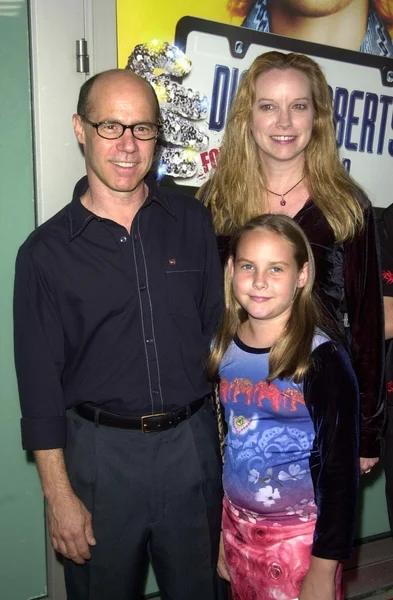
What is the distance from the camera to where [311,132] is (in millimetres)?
2098

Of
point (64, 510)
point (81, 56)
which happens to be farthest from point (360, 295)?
point (81, 56)

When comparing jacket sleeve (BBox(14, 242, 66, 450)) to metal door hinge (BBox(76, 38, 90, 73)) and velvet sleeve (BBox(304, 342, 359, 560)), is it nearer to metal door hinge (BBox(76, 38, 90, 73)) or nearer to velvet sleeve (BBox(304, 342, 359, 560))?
velvet sleeve (BBox(304, 342, 359, 560))

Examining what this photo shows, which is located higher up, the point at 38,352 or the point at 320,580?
the point at 38,352

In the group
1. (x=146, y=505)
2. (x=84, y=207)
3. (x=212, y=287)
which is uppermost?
(x=84, y=207)

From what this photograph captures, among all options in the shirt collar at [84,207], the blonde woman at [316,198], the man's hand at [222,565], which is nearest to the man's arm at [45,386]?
the shirt collar at [84,207]

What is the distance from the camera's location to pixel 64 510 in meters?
1.74

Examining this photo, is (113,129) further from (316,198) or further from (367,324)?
(367,324)

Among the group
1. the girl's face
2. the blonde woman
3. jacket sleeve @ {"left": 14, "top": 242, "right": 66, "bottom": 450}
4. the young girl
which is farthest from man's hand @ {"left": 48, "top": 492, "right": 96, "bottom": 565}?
the blonde woman

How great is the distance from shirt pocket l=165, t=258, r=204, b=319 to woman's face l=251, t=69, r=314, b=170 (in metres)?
0.48

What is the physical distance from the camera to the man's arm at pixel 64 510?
174cm

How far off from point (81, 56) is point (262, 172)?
79 centimetres

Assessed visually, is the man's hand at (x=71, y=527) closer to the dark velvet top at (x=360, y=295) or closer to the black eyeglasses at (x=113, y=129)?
the dark velvet top at (x=360, y=295)

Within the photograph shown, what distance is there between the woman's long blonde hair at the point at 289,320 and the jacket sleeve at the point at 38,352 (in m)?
0.46

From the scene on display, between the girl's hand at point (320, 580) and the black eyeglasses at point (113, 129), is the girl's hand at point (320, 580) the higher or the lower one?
the lower one
